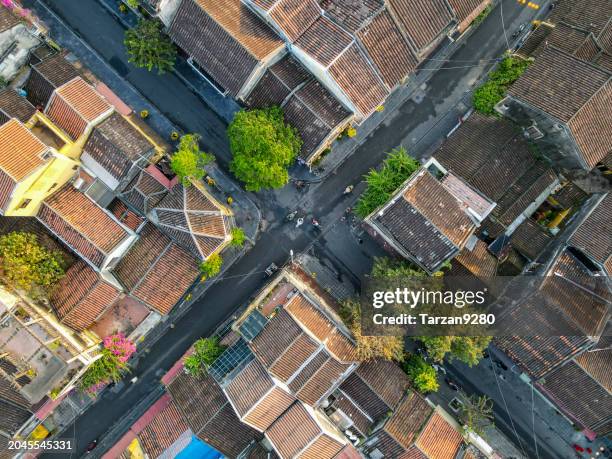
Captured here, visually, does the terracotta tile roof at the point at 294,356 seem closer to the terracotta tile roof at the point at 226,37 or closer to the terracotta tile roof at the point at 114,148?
the terracotta tile roof at the point at 114,148

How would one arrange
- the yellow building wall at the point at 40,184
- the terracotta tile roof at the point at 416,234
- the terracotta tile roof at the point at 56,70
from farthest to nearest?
the terracotta tile roof at the point at 56,70 → the terracotta tile roof at the point at 416,234 → the yellow building wall at the point at 40,184

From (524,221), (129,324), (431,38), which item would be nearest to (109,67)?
(129,324)

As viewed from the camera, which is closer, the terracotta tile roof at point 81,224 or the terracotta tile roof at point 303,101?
the terracotta tile roof at point 81,224

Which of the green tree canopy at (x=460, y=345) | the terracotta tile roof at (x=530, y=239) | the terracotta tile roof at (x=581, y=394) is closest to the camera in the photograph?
the terracotta tile roof at (x=581, y=394)

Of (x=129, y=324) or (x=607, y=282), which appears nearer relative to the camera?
(x=607, y=282)

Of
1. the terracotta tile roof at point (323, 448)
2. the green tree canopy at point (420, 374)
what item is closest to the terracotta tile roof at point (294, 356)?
the terracotta tile roof at point (323, 448)

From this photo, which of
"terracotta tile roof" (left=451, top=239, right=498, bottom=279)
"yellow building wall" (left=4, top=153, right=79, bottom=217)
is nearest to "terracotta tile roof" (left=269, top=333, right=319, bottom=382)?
"terracotta tile roof" (left=451, top=239, right=498, bottom=279)

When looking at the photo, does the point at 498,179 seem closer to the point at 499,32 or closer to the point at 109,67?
the point at 499,32
